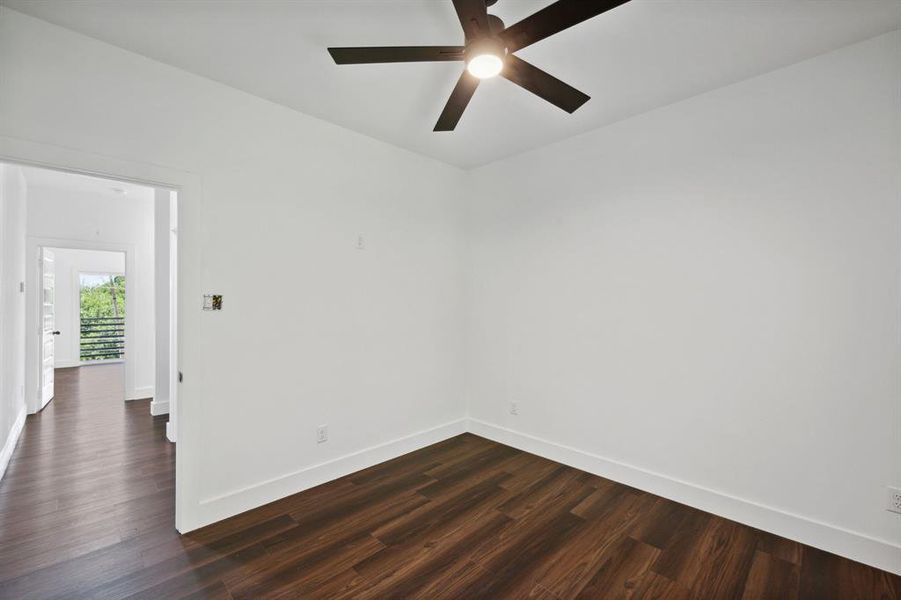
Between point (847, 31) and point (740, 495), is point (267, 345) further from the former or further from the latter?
point (847, 31)

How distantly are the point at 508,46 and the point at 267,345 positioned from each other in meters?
2.32

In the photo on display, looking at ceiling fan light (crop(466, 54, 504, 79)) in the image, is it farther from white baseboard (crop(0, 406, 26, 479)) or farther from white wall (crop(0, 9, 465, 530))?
white baseboard (crop(0, 406, 26, 479))

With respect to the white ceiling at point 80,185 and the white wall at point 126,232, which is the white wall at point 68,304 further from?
the white ceiling at point 80,185

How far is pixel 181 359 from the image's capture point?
237 cm

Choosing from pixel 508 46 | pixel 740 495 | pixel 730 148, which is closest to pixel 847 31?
pixel 730 148

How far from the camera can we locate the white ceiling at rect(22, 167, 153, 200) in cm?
491

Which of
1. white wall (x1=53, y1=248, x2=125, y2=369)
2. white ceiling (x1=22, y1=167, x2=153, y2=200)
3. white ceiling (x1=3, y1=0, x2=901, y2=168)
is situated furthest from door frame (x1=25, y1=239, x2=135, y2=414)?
white ceiling (x1=3, y1=0, x2=901, y2=168)

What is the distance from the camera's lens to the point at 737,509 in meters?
2.52

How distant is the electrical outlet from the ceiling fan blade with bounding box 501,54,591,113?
2561 mm

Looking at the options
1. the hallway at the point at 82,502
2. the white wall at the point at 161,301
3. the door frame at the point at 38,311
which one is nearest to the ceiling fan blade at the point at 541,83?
the hallway at the point at 82,502

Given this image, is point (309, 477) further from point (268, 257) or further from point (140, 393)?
point (140, 393)

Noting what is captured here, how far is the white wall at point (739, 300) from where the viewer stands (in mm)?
2127

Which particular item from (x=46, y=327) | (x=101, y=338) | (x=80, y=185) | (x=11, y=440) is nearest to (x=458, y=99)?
(x=11, y=440)

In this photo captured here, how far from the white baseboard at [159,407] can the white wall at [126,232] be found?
36.7 inches
